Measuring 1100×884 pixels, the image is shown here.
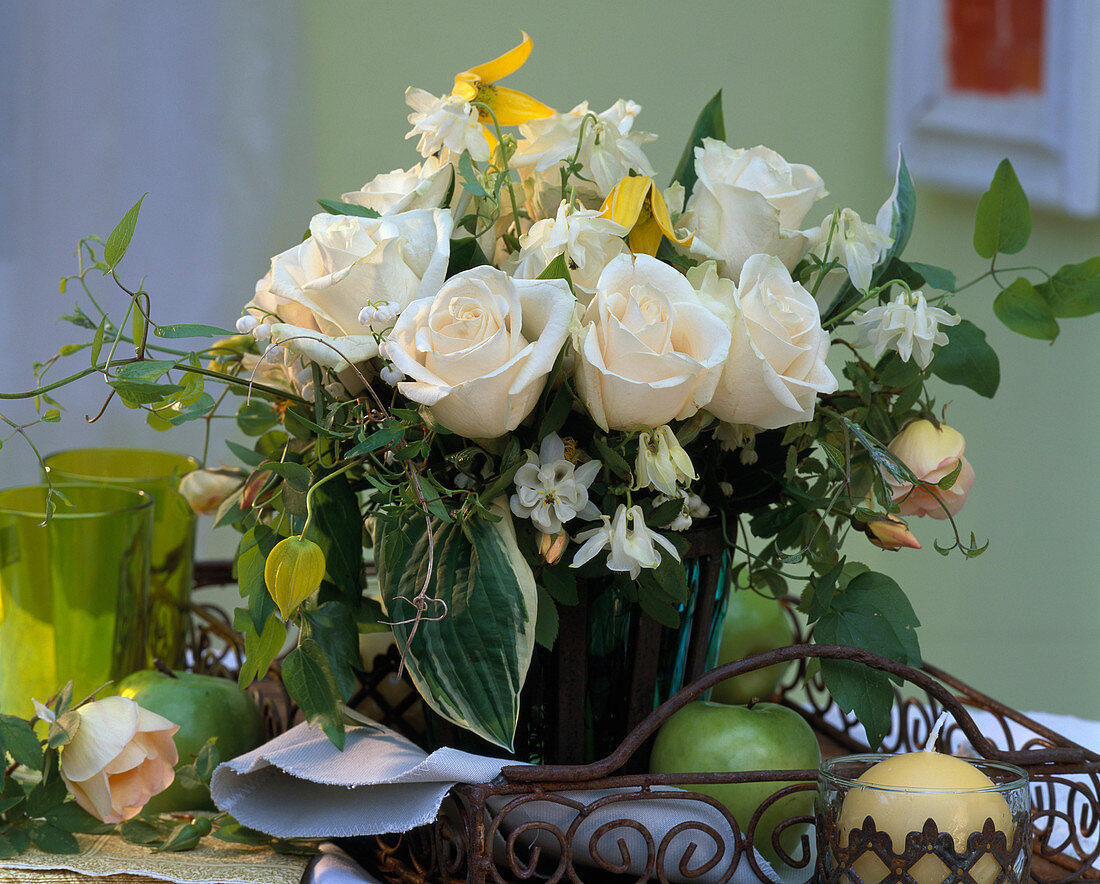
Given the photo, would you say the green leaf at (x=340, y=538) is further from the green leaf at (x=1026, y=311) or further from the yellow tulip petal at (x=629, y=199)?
the green leaf at (x=1026, y=311)

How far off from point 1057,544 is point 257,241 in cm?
94

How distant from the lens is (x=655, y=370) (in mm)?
316

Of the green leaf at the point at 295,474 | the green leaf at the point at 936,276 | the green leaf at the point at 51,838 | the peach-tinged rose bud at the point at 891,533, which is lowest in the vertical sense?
the green leaf at the point at 51,838

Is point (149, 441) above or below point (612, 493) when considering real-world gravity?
below

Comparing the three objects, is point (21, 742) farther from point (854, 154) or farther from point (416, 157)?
point (854, 154)

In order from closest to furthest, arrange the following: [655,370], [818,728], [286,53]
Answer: [655,370]
[818,728]
[286,53]

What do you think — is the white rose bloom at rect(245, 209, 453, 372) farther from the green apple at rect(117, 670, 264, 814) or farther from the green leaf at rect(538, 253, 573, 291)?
the green apple at rect(117, 670, 264, 814)

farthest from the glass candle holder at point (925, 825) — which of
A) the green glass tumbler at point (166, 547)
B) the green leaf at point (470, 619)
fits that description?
the green glass tumbler at point (166, 547)

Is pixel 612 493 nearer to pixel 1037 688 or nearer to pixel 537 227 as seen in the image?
pixel 537 227

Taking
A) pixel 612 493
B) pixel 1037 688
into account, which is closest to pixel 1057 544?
pixel 1037 688

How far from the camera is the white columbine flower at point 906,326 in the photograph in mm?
357

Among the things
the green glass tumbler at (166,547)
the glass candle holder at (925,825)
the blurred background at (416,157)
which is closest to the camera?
the glass candle holder at (925,825)

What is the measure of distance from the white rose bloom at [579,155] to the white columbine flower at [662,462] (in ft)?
0.34

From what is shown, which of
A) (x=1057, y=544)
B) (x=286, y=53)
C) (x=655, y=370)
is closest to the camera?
(x=655, y=370)
